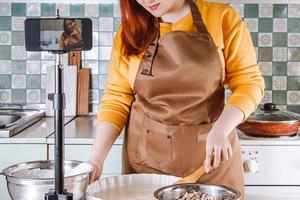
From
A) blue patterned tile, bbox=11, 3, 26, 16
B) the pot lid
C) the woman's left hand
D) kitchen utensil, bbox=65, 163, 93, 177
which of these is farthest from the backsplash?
kitchen utensil, bbox=65, 163, 93, 177

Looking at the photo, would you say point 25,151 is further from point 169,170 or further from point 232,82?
point 232,82

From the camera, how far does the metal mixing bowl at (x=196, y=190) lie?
1.11 meters

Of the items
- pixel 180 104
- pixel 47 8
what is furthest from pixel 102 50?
pixel 180 104

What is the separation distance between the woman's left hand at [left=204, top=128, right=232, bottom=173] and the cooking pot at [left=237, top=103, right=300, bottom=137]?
907 millimetres

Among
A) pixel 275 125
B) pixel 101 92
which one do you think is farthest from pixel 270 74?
pixel 101 92

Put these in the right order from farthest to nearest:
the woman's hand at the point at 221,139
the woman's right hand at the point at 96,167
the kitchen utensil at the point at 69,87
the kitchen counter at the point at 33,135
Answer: the kitchen utensil at the point at 69,87 < the kitchen counter at the point at 33,135 < the woman's right hand at the point at 96,167 < the woman's hand at the point at 221,139

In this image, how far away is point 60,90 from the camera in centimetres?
97

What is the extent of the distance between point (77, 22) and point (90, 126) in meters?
1.50

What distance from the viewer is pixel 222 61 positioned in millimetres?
1646

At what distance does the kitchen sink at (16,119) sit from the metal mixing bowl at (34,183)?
3.38 feet

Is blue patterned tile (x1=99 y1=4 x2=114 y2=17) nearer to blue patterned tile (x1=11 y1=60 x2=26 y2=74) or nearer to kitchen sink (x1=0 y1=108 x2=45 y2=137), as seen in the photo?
blue patterned tile (x1=11 y1=60 x2=26 y2=74)

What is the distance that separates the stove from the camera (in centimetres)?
221

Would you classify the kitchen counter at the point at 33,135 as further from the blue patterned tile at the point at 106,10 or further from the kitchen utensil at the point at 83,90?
the blue patterned tile at the point at 106,10

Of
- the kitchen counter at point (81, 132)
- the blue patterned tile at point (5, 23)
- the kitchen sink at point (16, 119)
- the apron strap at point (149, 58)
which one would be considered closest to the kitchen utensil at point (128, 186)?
the apron strap at point (149, 58)
